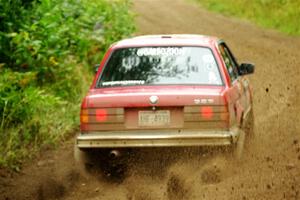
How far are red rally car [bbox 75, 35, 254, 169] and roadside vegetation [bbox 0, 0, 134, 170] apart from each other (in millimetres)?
1553

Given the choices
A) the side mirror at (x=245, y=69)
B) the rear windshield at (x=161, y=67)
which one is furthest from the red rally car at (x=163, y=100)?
the side mirror at (x=245, y=69)

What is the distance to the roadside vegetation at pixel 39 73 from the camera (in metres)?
9.12

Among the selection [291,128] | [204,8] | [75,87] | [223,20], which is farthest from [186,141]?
[204,8]

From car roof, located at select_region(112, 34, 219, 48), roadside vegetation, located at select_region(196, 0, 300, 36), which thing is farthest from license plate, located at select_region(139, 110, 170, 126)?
roadside vegetation, located at select_region(196, 0, 300, 36)

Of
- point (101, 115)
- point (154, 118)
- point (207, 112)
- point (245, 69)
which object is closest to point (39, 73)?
point (245, 69)

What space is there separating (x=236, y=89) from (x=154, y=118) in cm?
116

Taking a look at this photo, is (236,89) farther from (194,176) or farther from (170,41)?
(194,176)

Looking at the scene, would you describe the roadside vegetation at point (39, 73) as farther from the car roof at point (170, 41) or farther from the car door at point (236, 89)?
the car door at point (236, 89)

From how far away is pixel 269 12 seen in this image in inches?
1053

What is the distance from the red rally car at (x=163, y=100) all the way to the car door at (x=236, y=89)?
16 millimetres

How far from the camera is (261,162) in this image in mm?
7781

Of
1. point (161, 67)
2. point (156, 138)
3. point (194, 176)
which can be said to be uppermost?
point (161, 67)

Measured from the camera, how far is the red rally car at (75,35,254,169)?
7.11 meters

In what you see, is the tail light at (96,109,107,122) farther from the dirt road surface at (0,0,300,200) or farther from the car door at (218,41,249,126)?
the car door at (218,41,249,126)
